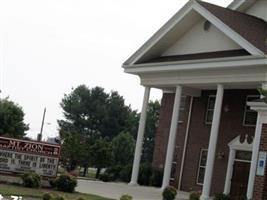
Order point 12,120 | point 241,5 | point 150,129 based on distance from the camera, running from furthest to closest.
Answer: point 150,129 → point 12,120 → point 241,5

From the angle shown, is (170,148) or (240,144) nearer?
(240,144)

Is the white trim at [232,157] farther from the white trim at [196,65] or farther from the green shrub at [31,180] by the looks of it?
the green shrub at [31,180]

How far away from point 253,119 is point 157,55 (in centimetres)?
643

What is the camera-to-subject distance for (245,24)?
28469 millimetres

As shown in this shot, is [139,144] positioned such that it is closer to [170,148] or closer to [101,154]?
[170,148]

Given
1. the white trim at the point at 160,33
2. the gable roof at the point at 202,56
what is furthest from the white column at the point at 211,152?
the white trim at the point at 160,33

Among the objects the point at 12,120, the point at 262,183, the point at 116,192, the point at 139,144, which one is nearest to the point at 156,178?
the point at 139,144

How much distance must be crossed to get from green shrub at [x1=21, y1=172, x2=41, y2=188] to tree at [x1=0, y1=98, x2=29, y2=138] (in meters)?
30.5

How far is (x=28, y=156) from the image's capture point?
2261cm

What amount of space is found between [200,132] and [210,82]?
207 inches

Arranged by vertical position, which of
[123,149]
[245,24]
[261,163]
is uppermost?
[245,24]

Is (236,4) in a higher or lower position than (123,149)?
higher

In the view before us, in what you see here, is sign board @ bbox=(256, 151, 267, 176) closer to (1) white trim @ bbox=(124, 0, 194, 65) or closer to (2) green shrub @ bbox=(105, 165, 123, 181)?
(1) white trim @ bbox=(124, 0, 194, 65)

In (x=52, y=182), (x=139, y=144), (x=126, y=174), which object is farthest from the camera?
(x=126, y=174)
